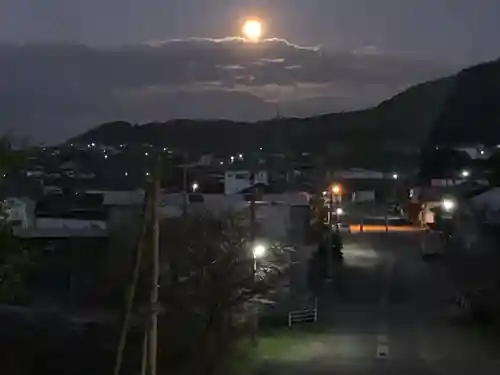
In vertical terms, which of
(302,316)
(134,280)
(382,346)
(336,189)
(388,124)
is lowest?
(382,346)

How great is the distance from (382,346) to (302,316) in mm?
3014

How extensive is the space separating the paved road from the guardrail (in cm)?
28

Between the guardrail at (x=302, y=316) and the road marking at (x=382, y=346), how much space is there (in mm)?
2000

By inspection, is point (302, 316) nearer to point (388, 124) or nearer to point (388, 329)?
point (388, 329)

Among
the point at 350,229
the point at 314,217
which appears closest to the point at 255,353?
the point at 314,217

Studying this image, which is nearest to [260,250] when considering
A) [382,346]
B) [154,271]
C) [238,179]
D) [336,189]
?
[382,346]

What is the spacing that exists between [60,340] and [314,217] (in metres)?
16.4

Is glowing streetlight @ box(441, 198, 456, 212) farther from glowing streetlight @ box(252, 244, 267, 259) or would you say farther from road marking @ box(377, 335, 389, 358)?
glowing streetlight @ box(252, 244, 267, 259)

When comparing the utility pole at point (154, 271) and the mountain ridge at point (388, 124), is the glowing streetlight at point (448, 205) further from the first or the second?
the utility pole at point (154, 271)

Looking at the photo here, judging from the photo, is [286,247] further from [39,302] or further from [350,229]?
[350,229]

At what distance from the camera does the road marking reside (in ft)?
46.5

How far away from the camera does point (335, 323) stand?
17.5 meters

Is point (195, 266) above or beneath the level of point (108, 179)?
beneath

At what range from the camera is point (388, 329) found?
16.6 metres
